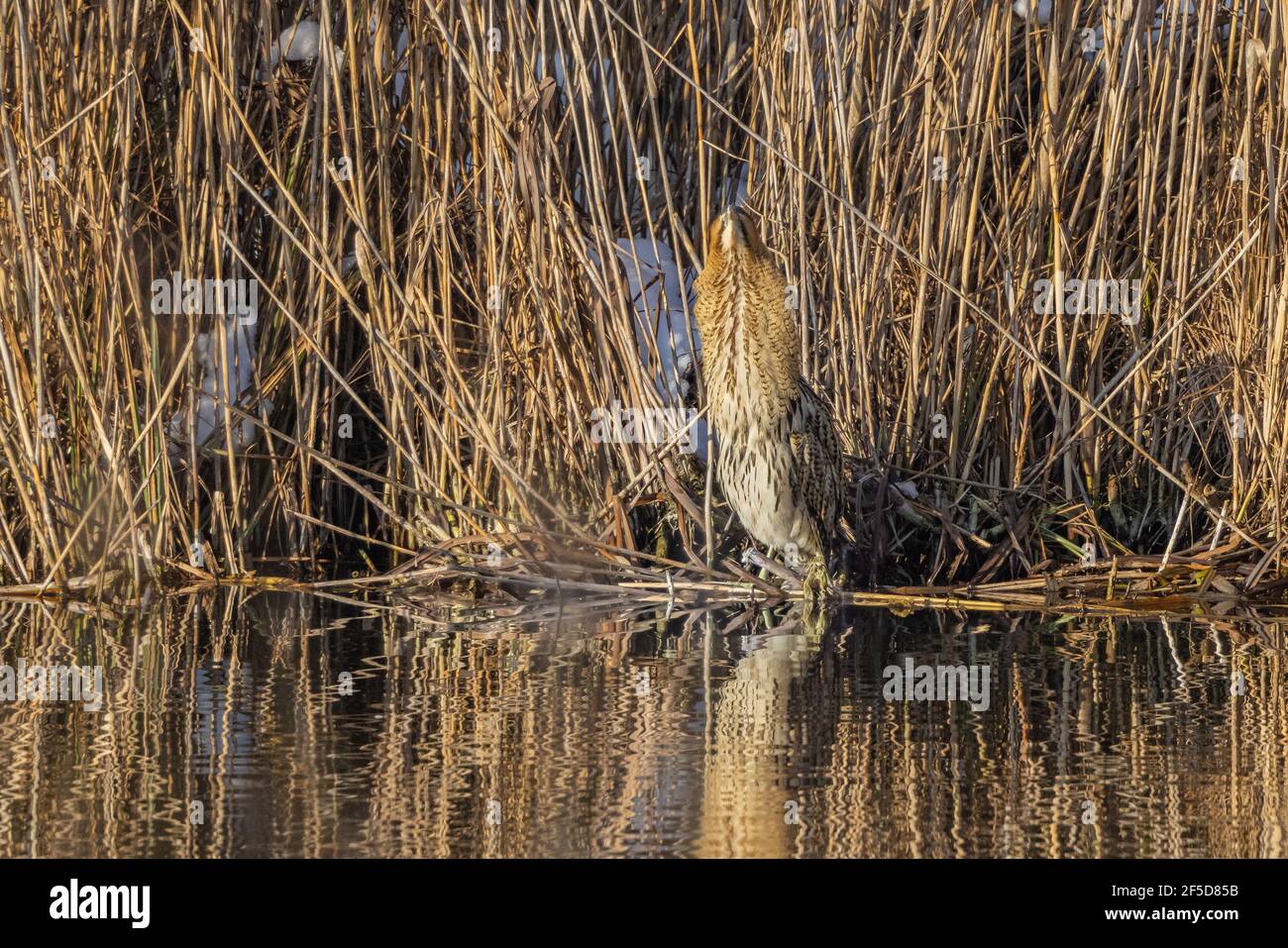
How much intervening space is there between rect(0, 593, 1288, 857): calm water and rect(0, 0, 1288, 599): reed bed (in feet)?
2.49

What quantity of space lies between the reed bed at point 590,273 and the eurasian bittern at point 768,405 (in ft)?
0.94

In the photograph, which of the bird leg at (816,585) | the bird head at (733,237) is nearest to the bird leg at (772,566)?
the bird leg at (816,585)

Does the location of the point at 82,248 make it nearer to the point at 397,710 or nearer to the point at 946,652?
the point at 397,710

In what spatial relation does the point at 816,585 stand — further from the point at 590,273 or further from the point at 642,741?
the point at 642,741

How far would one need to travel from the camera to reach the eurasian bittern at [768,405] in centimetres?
596

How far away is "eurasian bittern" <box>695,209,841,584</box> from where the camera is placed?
596 centimetres

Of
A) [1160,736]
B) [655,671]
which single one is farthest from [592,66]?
[1160,736]

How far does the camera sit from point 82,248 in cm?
639

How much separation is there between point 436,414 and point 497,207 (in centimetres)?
81

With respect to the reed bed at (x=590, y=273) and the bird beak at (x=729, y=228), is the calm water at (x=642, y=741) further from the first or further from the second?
the bird beak at (x=729, y=228)

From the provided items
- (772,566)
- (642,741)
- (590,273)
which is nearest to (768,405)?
(772,566)

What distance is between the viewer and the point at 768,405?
601 centimetres

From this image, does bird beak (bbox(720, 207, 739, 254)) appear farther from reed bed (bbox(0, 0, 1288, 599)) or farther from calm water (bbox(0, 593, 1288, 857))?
calm water (bbox(0, 593, 1288, 857))

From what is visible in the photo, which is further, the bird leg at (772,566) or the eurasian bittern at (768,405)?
the bird leg at (772,566)
